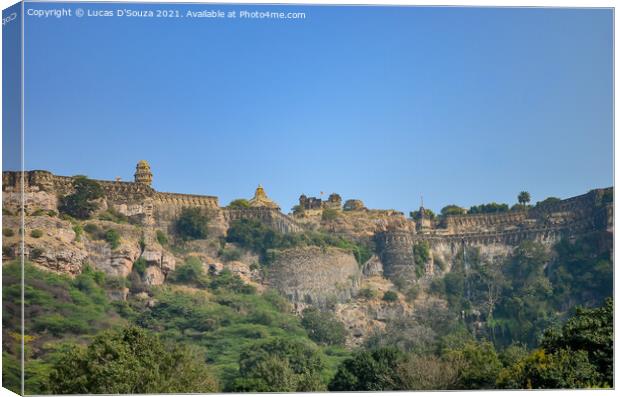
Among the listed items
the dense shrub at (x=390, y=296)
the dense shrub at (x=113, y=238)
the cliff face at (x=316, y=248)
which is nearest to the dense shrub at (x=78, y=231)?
the cliff face at (x=316, y=248)

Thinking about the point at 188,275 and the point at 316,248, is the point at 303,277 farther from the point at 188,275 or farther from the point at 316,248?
the point at 188,275

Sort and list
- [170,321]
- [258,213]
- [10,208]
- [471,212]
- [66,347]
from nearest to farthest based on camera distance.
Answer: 1. [10,208]
2. [66,347]
3. [170,321]
4. [258,213]
5. [471,212]

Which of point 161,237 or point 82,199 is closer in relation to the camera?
point 82,199

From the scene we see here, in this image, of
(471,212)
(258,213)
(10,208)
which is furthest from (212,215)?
(10,208)

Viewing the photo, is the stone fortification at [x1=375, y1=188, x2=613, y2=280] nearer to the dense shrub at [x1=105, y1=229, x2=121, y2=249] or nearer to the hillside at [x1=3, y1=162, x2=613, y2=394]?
the hillside at [x1=3, y1=162, x2=613, y2=394]

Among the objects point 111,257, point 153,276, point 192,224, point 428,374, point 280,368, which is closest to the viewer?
point 428,374

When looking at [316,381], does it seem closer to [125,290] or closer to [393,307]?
[125,290]

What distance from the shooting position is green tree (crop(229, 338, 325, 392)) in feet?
119

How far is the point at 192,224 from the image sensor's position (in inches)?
2110

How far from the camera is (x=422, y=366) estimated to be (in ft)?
121

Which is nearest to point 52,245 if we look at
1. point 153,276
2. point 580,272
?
point 153,276

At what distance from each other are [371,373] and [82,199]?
1455 centimetres

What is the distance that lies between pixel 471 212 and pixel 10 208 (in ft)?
86.4

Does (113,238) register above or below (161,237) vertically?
below
